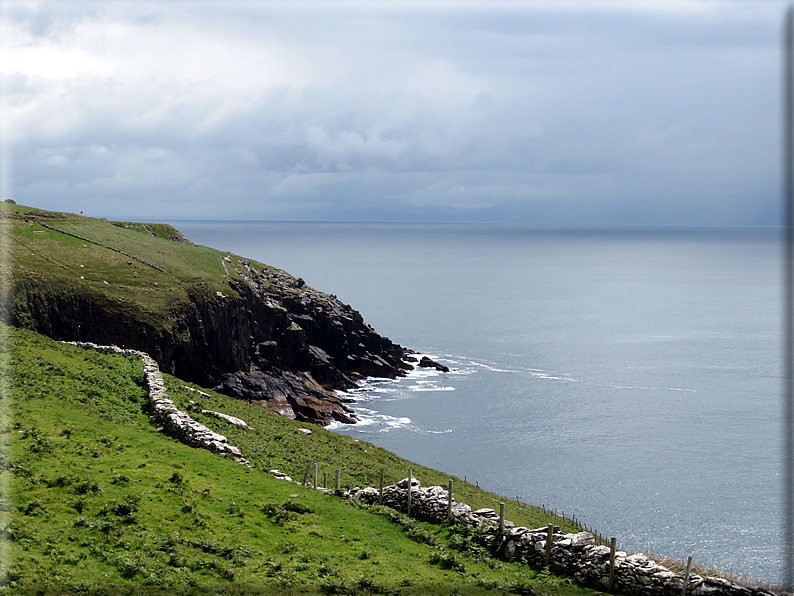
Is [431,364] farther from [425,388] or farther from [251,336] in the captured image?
[251,336]

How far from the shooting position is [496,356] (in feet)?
470

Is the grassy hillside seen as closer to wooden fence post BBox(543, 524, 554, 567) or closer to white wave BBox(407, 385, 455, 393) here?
wooden fence post BBox(543, 524, 554, 567)

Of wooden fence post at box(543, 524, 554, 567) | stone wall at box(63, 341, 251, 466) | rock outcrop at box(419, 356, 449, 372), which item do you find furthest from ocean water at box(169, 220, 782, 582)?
stone wall at box(63, 341, 251, 466)

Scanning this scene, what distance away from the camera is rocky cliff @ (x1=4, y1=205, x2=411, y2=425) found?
80.5m

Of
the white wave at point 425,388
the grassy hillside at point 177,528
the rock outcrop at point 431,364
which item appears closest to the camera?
the grassy hillside at point 177,528

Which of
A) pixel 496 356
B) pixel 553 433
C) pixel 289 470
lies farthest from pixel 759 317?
pixel 289 470

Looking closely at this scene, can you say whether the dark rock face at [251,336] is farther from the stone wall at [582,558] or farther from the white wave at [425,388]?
the stone wall at [582,558]

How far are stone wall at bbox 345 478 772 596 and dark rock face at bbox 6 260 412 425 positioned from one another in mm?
62658

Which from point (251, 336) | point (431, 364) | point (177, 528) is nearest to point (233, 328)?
point (251, 336)

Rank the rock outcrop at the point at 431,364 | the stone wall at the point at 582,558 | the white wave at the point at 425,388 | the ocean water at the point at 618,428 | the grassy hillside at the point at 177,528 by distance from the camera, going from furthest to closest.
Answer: the rock outcrop at the point at 431,364 → the white wave at the point at 425,388 → the ocean water at the point at 618,428 → the stone wall at the point at 582,558 → the grassy hillside at the point at 177,528

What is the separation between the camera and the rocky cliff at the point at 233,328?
264 feet

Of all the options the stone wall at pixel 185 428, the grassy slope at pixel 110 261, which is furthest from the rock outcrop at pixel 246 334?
the stone wall at pixel 185 428

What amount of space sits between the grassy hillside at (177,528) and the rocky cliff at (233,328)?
4626 centimetres

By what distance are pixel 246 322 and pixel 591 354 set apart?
3246 inches
